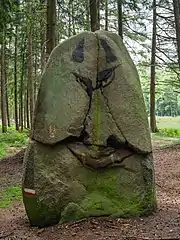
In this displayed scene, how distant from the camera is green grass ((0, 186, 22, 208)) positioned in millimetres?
7525

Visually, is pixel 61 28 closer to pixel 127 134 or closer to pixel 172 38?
pixel 172 38

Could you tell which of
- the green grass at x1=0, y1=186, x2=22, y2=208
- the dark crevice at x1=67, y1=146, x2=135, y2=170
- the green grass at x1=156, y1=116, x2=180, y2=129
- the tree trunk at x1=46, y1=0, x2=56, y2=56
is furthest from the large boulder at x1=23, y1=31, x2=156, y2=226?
the green grass at x1=156, y1=116, x2=180, y2=129

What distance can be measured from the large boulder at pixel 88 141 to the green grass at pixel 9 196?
230 cm

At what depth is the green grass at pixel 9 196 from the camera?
296 inches

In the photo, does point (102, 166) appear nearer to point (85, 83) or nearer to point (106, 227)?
point (106, 227)

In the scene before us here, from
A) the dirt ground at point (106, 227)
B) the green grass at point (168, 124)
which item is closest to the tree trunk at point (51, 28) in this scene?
the dirt ground at point (106, 227)

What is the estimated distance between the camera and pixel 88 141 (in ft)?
17.9

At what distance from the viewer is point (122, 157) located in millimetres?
5488

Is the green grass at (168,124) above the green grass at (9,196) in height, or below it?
below

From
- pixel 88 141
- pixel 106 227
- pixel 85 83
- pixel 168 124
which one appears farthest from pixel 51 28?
pixel 168 124

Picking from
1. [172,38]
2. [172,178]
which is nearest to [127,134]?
[172,178]

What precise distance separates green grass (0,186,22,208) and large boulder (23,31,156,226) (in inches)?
90.4

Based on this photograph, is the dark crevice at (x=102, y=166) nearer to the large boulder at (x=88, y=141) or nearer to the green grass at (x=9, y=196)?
the large boulder at (x=88, y=141)

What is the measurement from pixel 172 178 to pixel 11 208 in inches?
147
